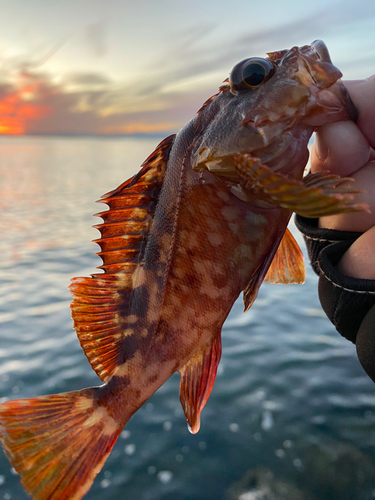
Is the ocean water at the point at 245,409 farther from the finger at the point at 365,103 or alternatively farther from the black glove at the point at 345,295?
the finger at the point at 365,103

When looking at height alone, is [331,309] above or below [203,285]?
below

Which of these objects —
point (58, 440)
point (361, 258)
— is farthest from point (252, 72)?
point (58, 440)

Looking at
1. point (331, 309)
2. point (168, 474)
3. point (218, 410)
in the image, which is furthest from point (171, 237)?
point (218, 410)

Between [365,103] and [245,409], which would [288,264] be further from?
[245,409]

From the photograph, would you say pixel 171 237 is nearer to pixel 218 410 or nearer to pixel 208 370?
pixel 208 370

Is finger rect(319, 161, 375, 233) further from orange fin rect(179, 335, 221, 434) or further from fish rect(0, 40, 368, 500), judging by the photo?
orange fin rect(179, 335, 221, 434)

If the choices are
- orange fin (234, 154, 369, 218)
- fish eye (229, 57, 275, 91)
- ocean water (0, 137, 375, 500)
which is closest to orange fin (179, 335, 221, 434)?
orange fin (234, 154, 369, 218)
